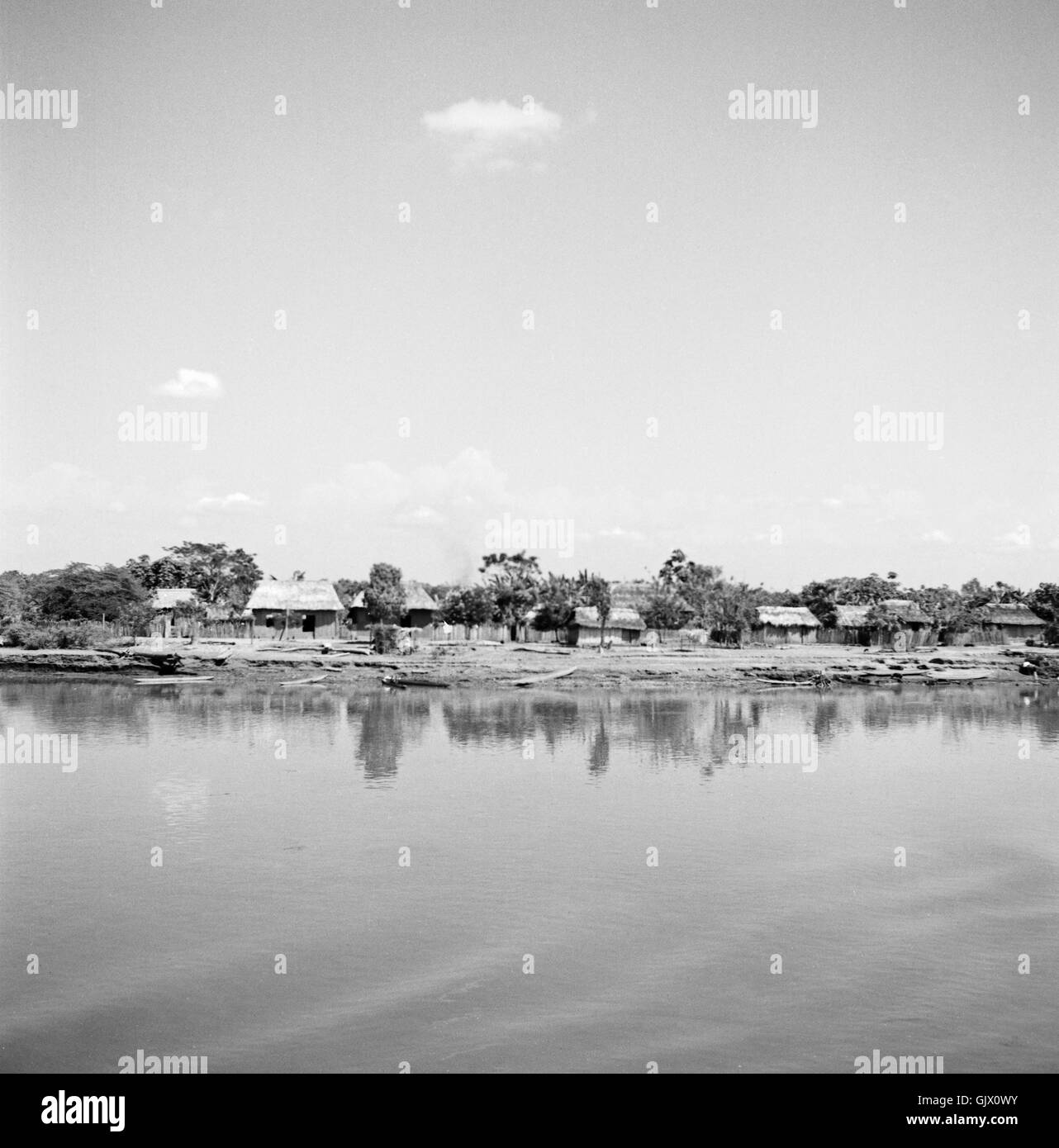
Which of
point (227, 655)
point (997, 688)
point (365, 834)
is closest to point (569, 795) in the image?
point (365, 834)

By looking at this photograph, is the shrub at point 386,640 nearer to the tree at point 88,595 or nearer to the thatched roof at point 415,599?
the thatched roof at point 415,599

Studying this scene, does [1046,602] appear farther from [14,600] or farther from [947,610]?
[14,600]

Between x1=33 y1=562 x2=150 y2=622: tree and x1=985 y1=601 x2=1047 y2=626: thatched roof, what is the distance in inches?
2094

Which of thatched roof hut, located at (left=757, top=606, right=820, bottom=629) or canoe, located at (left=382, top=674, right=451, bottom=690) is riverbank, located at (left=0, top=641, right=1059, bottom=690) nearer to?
canoe, located at (left=382, top=674, right=451, bottom=690)

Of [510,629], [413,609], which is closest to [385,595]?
[413,609]

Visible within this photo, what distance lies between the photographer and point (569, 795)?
19484mm

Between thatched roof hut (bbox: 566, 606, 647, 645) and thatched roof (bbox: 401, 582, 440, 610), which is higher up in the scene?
thatched roof (bbox: 401, 582, 440, 610)

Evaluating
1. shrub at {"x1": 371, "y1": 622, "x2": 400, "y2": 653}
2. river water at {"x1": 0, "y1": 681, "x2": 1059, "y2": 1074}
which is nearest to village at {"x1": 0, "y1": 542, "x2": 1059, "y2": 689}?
shrub at {"x1": 371, "y1": 622, "x2": 400, "y2": 653}

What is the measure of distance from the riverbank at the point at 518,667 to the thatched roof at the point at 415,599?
7.27m

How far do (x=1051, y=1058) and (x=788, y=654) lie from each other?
46.0 meters

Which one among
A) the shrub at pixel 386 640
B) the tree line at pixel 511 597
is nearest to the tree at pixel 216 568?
the tree line at pixel 511 597

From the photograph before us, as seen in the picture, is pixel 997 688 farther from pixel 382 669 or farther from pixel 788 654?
pixel 382 669

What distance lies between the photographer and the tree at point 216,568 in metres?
77.2

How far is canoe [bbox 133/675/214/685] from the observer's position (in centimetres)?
4044
